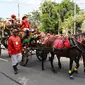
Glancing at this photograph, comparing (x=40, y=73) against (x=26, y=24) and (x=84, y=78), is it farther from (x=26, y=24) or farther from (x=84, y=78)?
(x=26, y=24)

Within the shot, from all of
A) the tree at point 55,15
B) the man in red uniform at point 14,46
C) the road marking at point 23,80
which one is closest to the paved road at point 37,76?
the road marking at point 23,80

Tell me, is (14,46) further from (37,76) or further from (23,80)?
(23,80)

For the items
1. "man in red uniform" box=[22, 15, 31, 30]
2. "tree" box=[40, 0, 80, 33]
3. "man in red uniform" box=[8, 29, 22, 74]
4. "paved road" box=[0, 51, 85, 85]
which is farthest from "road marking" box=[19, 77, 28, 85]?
"tree" box=[40, 0, 80, 33]

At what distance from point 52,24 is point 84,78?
3821 cm

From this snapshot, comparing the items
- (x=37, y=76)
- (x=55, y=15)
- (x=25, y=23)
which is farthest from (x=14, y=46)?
(x=55, y=15)

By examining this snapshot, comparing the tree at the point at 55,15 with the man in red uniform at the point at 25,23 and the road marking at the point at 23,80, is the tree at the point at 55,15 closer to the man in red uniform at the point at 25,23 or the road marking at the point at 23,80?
the man in red uniform at the point at 25,23

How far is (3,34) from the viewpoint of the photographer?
49.6ft

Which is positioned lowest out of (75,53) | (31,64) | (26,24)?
(31,64)

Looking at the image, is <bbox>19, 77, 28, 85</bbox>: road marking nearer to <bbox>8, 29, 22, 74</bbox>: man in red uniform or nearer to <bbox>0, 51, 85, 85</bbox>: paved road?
<bbox>0, 51, 85, 85</bbox>: paved road

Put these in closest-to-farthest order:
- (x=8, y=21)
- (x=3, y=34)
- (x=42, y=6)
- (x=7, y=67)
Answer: (x=7, y=67) → (x=8, y=21) → (x=3, y=34) → (x=42, y=6)

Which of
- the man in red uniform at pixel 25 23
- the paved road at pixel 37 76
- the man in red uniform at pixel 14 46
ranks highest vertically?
the man in red uniform at pixel 25 23

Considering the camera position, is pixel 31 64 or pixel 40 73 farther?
pixel 31 64

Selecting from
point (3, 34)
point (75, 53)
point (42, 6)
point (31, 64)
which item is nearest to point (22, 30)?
point (31, 64)

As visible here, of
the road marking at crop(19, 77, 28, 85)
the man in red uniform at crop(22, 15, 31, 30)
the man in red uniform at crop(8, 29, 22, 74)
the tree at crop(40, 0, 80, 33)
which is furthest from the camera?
the tree at crop(40, 0, 80, 33)
